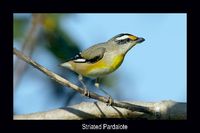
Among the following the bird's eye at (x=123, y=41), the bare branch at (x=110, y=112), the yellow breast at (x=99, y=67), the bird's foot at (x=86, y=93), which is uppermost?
the bird's eye at (x=123, y=41)

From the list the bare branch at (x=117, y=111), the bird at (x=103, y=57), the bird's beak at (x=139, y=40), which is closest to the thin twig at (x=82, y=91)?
the bare branch at (x=117, y=111)

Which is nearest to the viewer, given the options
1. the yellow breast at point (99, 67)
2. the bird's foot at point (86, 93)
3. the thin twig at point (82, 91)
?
the thin twig at point (82, 91)

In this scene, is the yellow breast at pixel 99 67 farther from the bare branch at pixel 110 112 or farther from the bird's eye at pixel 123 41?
the bare branch at pixel 110 112

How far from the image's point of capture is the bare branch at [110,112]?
2.15m

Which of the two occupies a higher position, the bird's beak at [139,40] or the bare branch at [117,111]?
the bird's beak at [139,40]

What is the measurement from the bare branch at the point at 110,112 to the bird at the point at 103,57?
0.70ft

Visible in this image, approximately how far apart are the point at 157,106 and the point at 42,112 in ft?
1.83

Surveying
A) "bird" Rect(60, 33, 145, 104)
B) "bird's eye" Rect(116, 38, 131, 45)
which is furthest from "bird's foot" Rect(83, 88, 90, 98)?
"bird's eye" Rect(116, 38, 131, 45)

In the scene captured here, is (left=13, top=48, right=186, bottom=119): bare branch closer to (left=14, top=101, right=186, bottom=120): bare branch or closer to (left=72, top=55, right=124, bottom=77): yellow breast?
(left=14, top=101, right=186, bottom=120): bare branch

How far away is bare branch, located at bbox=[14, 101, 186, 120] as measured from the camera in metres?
2.15

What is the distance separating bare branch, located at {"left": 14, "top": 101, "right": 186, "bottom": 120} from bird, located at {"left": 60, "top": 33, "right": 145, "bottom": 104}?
0.70 feet

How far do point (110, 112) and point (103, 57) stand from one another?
38 centimetres

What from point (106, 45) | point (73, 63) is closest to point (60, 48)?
point (73, 63)
